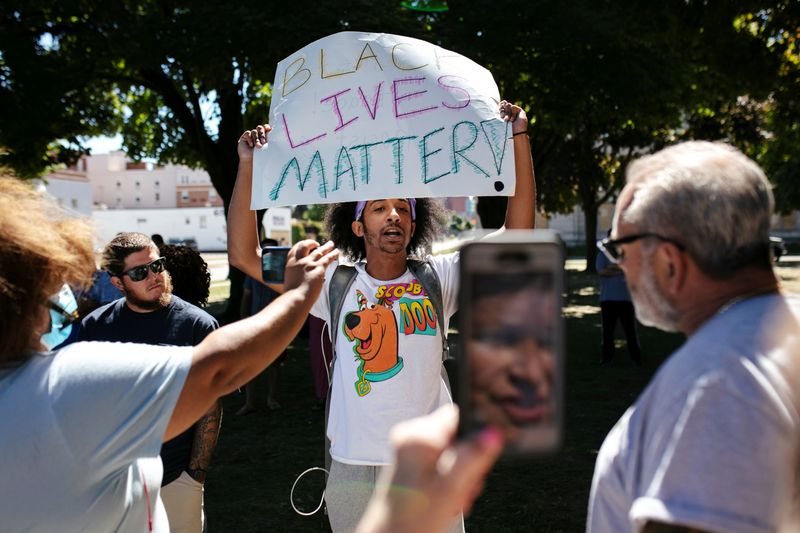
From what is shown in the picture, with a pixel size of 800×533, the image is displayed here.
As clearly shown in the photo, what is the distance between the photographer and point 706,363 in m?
1.35

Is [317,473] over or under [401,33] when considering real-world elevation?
under

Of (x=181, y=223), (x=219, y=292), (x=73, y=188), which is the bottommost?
(x=219, y=292)

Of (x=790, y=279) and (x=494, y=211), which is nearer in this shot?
(x=494, y=211)

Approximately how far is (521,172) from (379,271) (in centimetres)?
73

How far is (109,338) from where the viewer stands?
361cm

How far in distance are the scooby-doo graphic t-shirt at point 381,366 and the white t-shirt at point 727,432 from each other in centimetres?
157

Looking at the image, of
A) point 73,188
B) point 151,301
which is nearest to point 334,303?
point 151,301

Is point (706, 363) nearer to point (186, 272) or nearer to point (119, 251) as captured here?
point (119, 251)

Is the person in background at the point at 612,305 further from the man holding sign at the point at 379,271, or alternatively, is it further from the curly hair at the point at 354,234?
the man holding sign at the point at 379,271

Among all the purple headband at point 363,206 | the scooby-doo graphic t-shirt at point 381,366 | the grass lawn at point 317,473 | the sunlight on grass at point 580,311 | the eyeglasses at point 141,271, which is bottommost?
the sunlight on grass at point 580,311

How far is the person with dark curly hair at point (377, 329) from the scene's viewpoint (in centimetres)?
293

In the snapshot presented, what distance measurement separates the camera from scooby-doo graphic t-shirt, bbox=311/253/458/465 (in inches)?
116

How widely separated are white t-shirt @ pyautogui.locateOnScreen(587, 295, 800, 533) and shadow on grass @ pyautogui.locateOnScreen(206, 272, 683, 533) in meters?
1.59

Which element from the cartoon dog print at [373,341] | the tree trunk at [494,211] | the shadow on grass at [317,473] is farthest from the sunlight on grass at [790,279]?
the cartoon dog print at [373,341]
